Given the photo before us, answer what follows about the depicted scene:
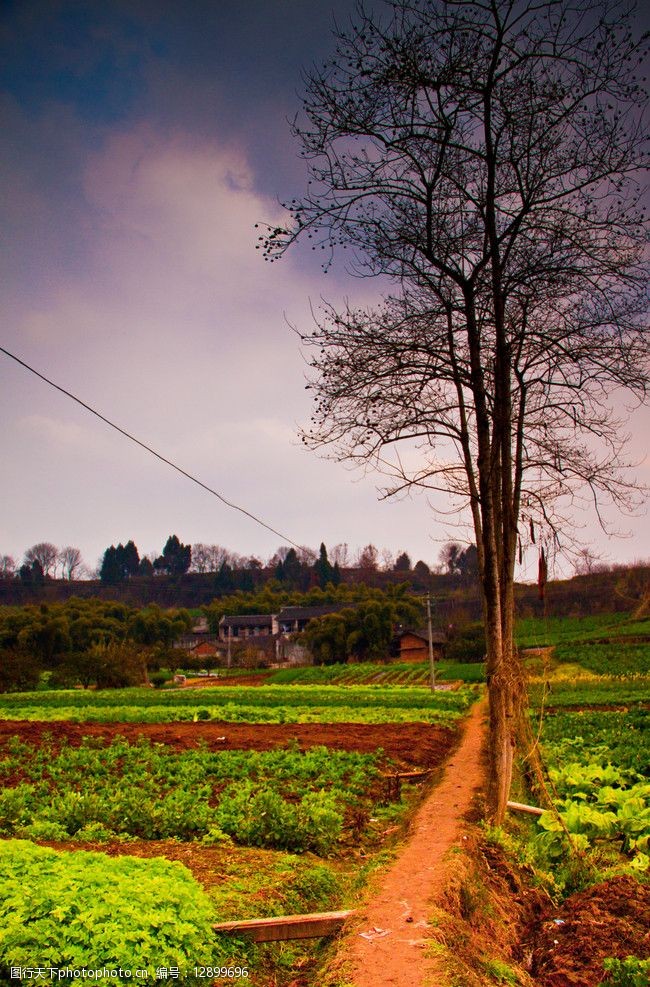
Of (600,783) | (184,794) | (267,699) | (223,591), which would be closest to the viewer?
(184,794)

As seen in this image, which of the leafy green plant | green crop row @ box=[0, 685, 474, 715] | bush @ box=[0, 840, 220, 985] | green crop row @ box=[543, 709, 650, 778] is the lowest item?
green crop row @ box=[0, 685, 474, 715]

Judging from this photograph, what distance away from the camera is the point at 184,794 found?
10.3 meters

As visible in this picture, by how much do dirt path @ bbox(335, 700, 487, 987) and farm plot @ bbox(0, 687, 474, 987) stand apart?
0.44 meters

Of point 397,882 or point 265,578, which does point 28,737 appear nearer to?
point 397,882

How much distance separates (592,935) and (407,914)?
4.91 ft

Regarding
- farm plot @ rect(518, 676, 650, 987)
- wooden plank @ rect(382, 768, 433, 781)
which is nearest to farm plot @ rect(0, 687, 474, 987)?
wooden plank @ rect(382, 768, 433, 781)

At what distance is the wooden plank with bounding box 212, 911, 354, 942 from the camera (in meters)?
5.34

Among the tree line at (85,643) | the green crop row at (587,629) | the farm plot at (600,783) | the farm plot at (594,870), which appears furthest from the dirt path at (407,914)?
the tree line at (85,643)

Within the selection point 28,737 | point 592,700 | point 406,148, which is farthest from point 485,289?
point 592,700

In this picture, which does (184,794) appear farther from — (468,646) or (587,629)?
(587,629)

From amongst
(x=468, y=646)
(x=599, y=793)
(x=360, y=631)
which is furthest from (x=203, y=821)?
(x=360, y=631)

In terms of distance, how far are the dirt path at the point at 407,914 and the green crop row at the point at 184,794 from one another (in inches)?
49.9

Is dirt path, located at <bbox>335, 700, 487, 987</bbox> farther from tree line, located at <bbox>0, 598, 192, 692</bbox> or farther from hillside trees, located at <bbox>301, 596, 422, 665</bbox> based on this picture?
hillside trees, located at <bbox>301, 596, 422, 665</bbox>

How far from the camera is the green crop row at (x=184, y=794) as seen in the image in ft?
28.7
